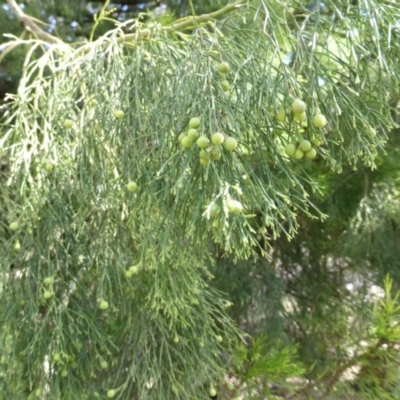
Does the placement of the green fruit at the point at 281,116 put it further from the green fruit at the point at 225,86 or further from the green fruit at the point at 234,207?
the green fruit at the point at 234,207

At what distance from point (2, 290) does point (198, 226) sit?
0.70 m

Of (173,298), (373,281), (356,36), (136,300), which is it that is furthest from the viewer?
(373,281)

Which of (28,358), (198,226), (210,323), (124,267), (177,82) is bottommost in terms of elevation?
(210,323)

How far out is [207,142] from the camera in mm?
734

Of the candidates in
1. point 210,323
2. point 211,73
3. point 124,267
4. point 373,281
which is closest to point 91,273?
point 124,267

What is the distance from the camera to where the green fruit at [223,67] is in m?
0.90

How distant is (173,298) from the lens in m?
1.23

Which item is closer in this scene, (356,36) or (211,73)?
(211,73)

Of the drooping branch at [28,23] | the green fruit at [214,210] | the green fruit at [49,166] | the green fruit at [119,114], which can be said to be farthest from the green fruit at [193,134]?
the drooping branch at [28,23]

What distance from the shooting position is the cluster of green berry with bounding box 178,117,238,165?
2.39 feet

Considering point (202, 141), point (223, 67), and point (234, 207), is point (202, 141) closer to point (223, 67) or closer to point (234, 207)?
point (234, 207)

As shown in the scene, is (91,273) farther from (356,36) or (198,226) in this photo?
(356,36)

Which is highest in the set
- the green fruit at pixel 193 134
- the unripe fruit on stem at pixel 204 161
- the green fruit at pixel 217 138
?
the green fruit at pixel 217 138

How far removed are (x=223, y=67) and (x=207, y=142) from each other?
233mm
